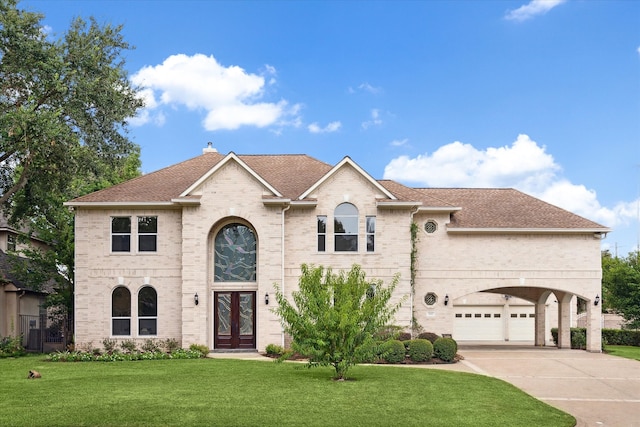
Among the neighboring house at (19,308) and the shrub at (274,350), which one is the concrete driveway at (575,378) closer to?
the shrub at (274,350)

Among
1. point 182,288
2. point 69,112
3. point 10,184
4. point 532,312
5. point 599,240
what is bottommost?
point 532,312

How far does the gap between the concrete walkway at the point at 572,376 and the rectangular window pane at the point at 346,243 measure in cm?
577

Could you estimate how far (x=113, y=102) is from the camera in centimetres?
2969

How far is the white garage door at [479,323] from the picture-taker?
129 feet

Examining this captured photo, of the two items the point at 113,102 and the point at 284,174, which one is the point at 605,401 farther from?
the point at 113,102

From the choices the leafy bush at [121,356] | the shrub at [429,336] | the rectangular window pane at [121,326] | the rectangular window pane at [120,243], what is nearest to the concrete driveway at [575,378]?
the shrub at [429,336]

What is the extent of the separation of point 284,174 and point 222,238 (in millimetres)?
4940

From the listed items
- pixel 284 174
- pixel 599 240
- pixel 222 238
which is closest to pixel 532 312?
pixel 599 240

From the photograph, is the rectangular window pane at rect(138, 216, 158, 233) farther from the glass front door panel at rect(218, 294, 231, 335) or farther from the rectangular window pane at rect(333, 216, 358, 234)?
the rectangular window pane at rect(333, 216, 358, 234)

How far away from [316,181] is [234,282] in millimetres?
5966

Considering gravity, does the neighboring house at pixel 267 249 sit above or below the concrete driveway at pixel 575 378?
above

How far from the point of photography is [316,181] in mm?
29297

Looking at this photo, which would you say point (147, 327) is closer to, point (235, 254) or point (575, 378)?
point (235, 254)

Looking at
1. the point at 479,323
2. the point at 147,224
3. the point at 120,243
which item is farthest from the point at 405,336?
the point at 479,323
